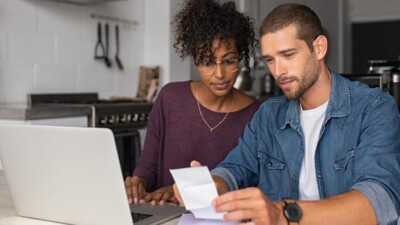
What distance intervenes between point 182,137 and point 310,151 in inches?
22.9

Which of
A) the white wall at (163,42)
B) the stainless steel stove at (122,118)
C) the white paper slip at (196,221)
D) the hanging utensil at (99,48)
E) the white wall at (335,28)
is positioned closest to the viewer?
the white paper slip at (196,221)

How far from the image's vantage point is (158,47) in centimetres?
402

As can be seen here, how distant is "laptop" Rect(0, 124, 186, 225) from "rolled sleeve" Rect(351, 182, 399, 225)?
0.43 meters

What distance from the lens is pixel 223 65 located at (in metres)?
1.78

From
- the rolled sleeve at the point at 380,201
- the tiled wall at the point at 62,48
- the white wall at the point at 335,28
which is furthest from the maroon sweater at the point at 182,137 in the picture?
the white wall at the point at 335,28

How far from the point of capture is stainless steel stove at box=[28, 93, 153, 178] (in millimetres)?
3045

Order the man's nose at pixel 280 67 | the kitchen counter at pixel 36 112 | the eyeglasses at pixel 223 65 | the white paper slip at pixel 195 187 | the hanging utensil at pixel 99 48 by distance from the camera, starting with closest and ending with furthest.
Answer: the white paper slip at pixel 195 187 < the man's nose at pixel 280 67 < the eyeglasses at pixel 223 65 < the kitchen counter at pixel 36 112 < the hanging utensil at pixel 99 48

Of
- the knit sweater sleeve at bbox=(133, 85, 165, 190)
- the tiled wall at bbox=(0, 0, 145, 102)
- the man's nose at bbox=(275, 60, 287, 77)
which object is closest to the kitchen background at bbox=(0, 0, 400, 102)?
the tiled wall at bbox=(0, 0, 145, 102)

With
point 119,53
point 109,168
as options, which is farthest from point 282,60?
point 119,53

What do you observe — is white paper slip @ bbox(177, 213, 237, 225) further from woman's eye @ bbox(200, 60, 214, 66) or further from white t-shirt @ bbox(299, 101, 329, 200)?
woman's eye @ bbox(200, 60, 214, 66)

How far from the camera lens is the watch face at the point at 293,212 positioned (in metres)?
1.09

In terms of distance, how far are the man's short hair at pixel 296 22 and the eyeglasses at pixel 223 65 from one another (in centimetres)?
34

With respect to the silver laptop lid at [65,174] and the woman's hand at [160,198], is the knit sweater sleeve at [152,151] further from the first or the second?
the silver laptop lid at [65,174]

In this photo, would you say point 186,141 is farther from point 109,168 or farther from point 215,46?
point 109,168
